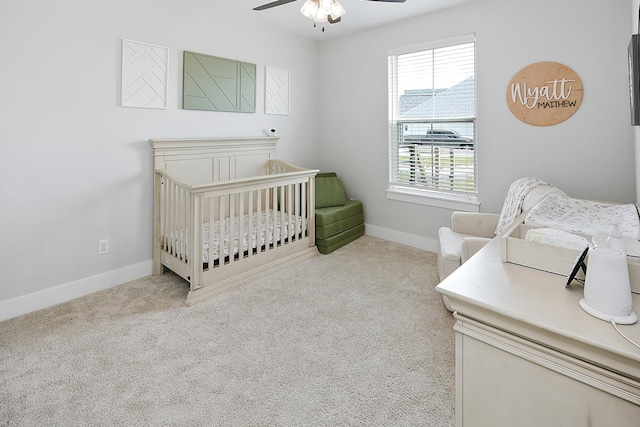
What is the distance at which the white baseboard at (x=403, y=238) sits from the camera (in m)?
3.64

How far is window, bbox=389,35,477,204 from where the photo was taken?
3246 mm

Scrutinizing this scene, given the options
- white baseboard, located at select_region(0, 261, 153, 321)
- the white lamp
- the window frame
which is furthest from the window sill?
white baseboard, located at select_region(0, 261, 153, 321)

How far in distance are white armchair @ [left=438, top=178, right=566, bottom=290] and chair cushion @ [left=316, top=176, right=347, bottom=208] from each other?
1440 millimetres

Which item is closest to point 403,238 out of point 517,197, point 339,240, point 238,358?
point 339,240

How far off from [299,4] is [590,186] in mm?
2916

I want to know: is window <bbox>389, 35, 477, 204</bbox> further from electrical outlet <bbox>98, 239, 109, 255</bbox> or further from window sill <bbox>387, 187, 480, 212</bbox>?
electrical outlet <bbox>98, 239, 109, 255</bbox>

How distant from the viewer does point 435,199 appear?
3.55 m

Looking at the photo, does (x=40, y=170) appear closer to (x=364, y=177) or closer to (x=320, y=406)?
(x=320, y=406)

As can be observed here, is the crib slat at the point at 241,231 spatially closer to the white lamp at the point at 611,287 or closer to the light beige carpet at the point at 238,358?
the light beige carpet at the point at 238,358

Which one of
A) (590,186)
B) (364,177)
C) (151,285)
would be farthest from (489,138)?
(151,285)

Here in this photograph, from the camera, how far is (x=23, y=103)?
2254 mm

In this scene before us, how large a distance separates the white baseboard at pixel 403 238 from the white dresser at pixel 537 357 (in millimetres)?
2596

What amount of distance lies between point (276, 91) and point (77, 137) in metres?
2.10

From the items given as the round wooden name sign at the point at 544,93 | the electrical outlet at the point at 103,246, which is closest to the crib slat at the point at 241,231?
the electrical outlet at the point at 103,246
